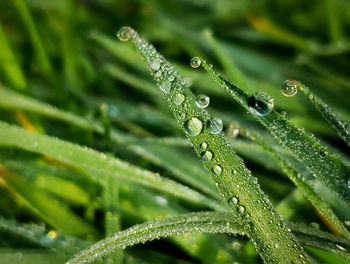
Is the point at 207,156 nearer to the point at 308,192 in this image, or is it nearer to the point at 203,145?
the point at 203,145

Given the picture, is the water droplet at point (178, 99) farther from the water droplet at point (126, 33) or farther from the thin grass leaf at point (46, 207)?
the thin grass leaf at point (46, 207)

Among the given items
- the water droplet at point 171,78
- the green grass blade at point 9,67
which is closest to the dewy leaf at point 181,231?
the water droplet at point 171,78

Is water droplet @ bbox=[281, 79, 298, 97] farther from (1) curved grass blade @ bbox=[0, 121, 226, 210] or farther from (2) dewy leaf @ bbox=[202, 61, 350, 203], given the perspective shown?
(1) curved grass blade @ bbox=[0, 121, 226, 210]

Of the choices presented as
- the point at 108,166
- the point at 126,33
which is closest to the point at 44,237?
the point at 108,166

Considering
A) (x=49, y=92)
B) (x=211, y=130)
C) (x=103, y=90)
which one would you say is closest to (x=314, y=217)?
(x=211, y=130)

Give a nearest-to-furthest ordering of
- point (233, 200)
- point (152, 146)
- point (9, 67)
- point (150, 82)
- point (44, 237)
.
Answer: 1. point (233, 200)
2. point (44, 237)
3. point (152, 146)
4. point (9, 67)
5. point (150, 82)

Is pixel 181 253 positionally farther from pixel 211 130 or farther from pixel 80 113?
pixel 80 113

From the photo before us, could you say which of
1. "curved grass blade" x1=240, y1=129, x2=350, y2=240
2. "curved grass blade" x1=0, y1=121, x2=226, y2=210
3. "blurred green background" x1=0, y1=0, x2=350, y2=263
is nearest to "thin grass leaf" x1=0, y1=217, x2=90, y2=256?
"blurred green background" x1=0, y1=0, x2=350, y2=263
